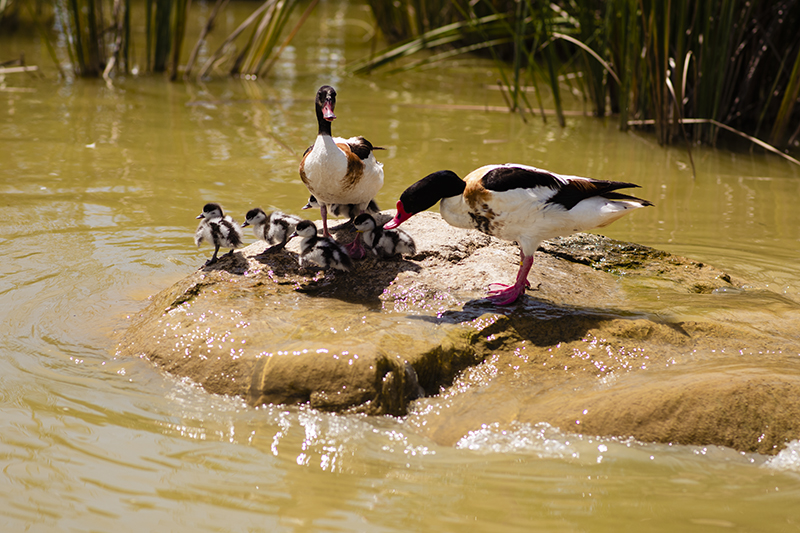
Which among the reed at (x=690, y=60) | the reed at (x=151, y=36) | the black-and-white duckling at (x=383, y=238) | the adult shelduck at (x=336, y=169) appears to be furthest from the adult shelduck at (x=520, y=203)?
the reed at (x=151, y=36)

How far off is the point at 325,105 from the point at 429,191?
133 centimetres

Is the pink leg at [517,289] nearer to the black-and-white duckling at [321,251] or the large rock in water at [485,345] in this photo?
the large rock in water at [485,345]

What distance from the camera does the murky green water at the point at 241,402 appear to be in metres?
2.97

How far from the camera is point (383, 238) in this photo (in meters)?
4.80

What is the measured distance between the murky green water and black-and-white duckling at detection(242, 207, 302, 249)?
0.90 m

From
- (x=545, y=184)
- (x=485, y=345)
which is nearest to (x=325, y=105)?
(x=545, y=184)

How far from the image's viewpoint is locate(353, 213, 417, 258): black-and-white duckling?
15.8 ft

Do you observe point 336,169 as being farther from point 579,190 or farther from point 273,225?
point 579,190

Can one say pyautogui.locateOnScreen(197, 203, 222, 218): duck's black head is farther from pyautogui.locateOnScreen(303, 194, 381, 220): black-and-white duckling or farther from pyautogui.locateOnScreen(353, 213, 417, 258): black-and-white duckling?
pyautogui.locateOnScreen(353, 213, 417, 258): black-and-white duckling

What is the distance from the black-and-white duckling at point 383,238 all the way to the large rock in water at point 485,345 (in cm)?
13

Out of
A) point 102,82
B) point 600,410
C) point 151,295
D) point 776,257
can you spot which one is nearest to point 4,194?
point 151,295

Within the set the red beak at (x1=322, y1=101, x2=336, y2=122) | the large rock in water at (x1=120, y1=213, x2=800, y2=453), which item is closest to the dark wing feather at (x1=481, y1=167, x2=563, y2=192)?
the large rock in water at (x1=120, y1=213, x2=800, y2=453)

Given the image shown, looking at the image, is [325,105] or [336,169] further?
[325,105]

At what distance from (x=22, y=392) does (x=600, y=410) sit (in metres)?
2.98
